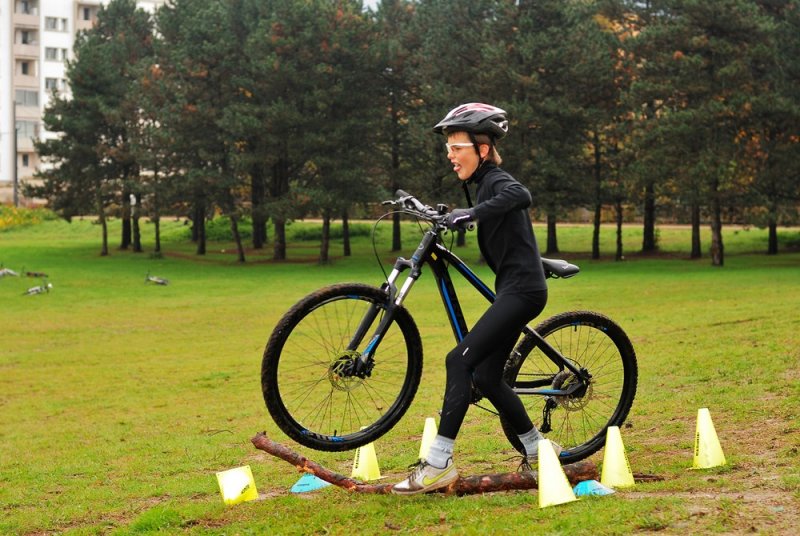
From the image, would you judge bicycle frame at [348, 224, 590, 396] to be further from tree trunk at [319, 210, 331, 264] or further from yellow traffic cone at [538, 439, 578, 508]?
tree trunk at [319, 210, 331, 264]

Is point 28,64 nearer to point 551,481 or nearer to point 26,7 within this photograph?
point 26,7

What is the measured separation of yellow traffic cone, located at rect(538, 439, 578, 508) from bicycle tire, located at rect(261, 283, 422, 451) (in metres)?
1.11

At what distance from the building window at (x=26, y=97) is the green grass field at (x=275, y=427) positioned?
289ft

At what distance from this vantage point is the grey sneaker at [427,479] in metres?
6.85

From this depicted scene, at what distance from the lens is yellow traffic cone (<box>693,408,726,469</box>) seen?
7.77 meters

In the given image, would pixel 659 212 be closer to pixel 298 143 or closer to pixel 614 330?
pixel 298 143

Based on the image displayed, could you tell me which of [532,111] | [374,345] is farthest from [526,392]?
[532,111]

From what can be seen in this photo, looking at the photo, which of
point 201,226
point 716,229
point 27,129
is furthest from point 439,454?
point 27,129

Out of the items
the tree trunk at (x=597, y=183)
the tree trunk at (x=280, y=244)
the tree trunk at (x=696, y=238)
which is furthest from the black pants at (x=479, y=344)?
the tree trunk at (x=280, y=244)

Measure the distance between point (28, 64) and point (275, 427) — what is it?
118m

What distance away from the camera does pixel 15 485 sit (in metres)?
10.6

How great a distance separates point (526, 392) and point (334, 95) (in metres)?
47.4

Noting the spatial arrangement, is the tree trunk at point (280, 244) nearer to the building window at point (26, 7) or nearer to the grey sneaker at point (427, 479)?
the grey sneaker at point (427, 479)

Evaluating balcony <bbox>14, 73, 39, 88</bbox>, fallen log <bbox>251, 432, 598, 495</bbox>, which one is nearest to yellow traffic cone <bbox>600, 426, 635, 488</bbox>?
fallen log <bbox>251, 432, 598, 495</bbox>
